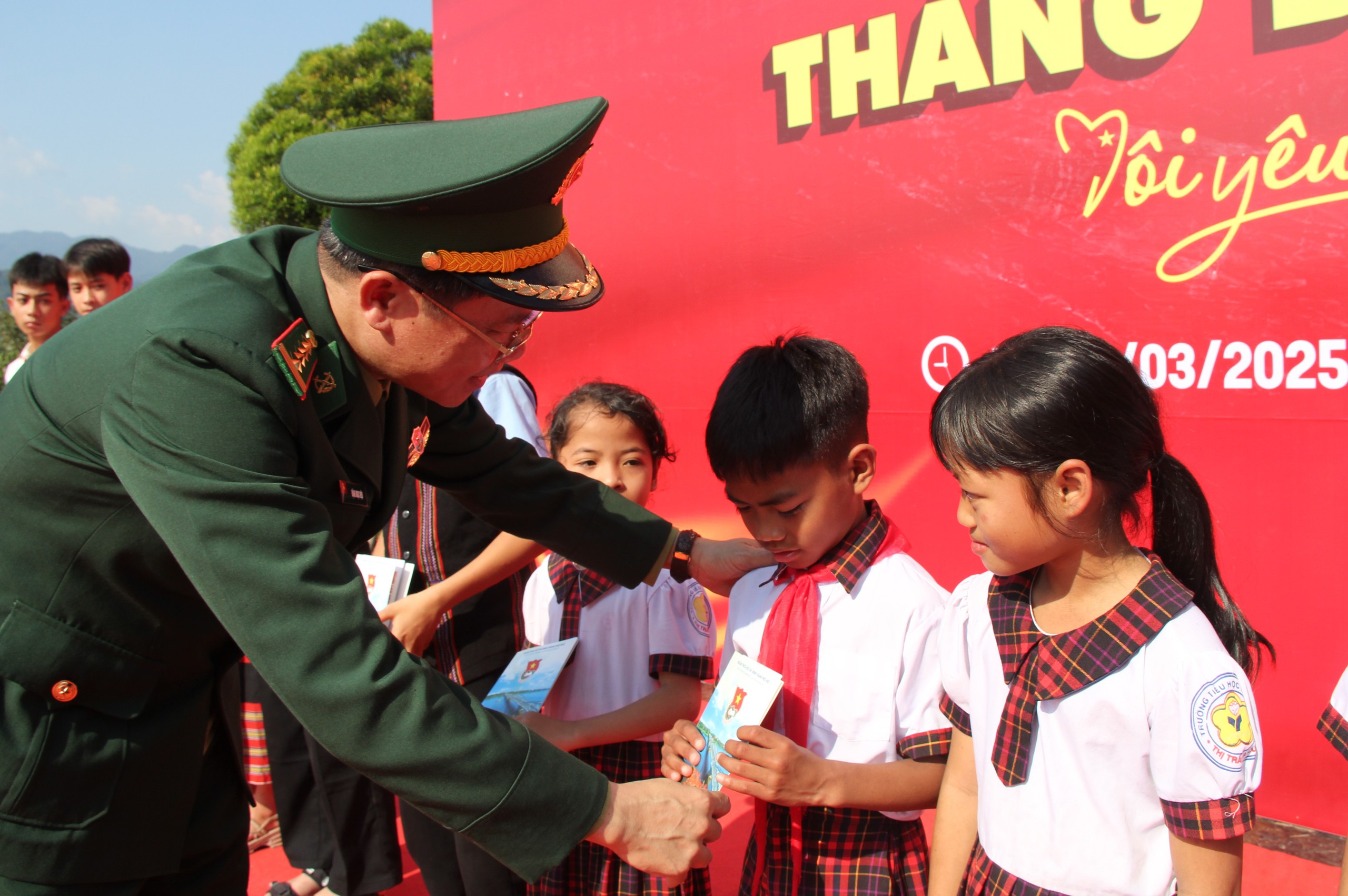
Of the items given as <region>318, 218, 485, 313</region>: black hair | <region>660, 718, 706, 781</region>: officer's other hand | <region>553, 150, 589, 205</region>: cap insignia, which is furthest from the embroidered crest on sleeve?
<region>660, 718, 706, 781</region>: officer's other hand

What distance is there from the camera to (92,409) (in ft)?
4.30

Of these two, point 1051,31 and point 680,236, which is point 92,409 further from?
point 680,236

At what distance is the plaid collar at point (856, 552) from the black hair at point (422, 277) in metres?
0.79

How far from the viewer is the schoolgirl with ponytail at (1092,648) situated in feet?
4.02

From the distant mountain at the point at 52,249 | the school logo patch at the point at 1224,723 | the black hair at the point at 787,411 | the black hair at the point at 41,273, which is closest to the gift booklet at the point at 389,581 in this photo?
the black hair at the point at 787,411

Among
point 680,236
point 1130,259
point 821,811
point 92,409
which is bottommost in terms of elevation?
point 821,811

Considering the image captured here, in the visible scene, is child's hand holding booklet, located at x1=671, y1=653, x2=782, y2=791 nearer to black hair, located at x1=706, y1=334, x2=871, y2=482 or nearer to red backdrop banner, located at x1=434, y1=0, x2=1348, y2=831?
black hair, located at x1=706, y1=334, x2=871, y2=482

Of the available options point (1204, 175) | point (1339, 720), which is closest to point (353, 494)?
point (1339, 720)

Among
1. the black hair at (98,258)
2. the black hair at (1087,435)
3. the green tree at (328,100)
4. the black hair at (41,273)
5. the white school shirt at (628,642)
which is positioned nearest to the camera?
the black hair at (1087,435)

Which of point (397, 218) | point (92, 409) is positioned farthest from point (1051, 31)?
point (92, 409)

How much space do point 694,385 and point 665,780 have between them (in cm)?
269

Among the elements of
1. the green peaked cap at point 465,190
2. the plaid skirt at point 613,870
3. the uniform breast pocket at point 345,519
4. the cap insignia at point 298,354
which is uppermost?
the green peaked cap at point 465,190

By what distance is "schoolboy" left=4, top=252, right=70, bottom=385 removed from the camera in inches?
201

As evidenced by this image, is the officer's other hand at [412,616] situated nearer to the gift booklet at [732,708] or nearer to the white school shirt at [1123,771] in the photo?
the gift booklet at [732,708]
